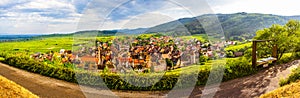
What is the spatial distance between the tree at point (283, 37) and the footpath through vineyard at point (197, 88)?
928 millimetres

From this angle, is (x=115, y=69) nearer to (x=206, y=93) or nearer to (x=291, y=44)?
(x=206, y=93)

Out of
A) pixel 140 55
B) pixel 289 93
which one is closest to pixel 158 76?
pixel 140 55

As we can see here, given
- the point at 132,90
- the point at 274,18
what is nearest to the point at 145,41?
the point at 132,90

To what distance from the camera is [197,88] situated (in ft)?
20.7

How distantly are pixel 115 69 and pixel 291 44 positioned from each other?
5.04 m

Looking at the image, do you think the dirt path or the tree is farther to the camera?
the tree

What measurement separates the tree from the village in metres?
1.87

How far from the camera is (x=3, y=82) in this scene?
477cm

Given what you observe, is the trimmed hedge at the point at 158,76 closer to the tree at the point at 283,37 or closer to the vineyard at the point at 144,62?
the vineyard at the point at 144,62

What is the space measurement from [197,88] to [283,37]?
345 cm

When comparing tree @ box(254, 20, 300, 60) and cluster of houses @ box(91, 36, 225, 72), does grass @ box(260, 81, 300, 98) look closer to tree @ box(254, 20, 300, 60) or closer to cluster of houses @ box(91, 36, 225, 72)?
cluster of houses @ box(91, 36, 225, 72)

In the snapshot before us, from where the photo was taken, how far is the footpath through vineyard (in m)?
5.65

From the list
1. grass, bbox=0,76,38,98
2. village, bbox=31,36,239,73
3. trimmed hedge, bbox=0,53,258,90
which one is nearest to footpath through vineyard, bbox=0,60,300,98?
trimmed hedge, bbox=0,53,258,90

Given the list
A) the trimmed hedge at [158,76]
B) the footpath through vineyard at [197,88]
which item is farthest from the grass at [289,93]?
the trimmed hedge at [158,76]
